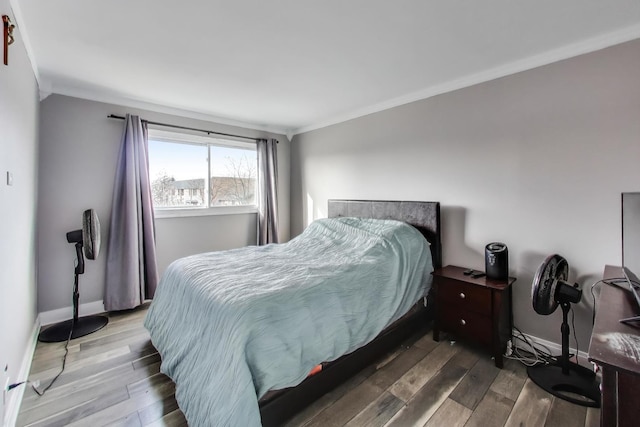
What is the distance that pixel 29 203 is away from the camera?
232cm

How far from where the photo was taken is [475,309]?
2.24 meters

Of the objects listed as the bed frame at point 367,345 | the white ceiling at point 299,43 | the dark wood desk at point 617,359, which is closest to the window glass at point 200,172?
the white ceiling at point 299,43

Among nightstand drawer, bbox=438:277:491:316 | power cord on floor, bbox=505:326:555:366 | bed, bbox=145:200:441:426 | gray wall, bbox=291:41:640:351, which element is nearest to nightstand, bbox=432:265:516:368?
nightstand drawer, bbox=438:277:491:316

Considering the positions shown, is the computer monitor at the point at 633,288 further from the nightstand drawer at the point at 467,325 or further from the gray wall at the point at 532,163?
the nightstand drawer at the point at 467,325

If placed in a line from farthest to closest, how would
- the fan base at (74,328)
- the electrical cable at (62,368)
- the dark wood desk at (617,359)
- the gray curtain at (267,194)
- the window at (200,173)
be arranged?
the gray curtain at (267,194) → the window at (200,173) → the fan base at (74,328) → the electrical cable at (62,368) → the dark wood desk at (617,359)

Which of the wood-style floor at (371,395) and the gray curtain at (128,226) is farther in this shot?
the gray curtain at (128,226)

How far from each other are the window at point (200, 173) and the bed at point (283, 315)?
4.91 ft

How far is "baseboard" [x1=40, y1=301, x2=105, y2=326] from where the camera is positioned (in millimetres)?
2809

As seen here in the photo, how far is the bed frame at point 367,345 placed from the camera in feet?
4.98

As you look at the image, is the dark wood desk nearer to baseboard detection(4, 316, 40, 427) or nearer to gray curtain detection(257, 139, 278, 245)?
baseboard detection(4, 316, 40, 427)

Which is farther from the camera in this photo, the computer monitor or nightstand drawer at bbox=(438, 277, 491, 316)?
nightstand drawer at bbox=(438, 277, 491, 316)

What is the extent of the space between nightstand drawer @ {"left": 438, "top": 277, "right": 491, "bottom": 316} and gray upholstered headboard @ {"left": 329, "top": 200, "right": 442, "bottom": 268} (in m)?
0.39

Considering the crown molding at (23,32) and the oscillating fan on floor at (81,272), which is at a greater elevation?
the crown molding at (23,32)

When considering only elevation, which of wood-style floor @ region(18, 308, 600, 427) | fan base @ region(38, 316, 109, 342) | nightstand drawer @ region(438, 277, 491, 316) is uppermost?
nightstand drawer @ region(438, 277, 491, 316)
